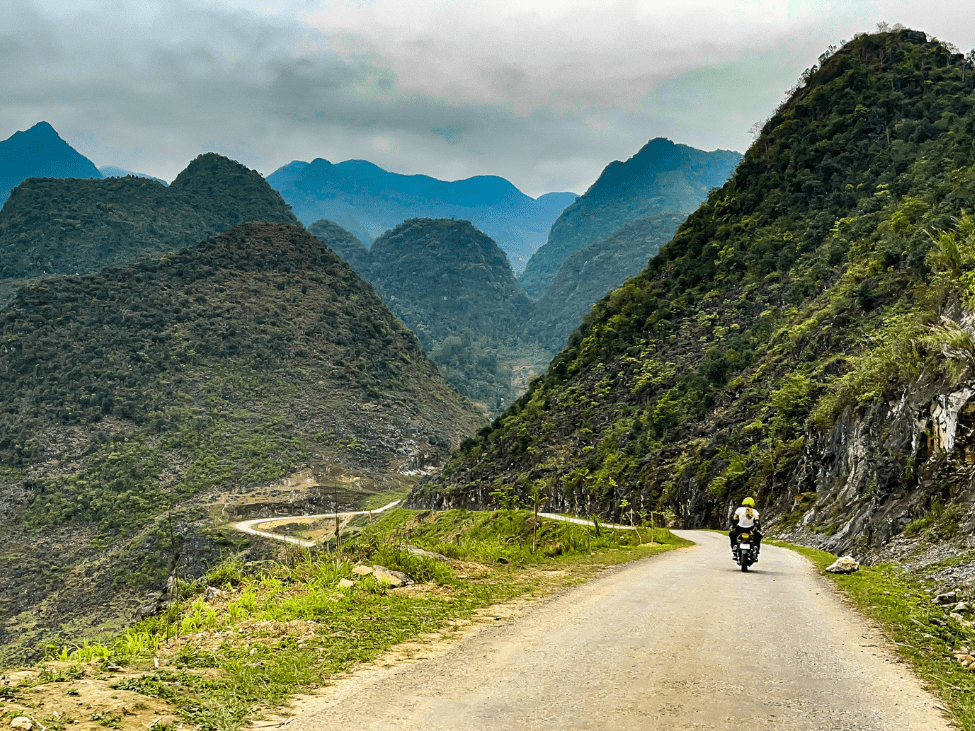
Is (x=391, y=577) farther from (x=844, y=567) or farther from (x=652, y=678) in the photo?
(x=844, y=567)

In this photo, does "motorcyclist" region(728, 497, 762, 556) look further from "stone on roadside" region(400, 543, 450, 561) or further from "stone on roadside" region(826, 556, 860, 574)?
"stone on roadside" region(400, 543, 450, 561)

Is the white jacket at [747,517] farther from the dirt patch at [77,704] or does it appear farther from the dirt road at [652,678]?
the dirt patch at [77,704]

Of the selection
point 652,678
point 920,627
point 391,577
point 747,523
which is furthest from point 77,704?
point 747,523

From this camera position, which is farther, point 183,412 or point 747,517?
point 183,412

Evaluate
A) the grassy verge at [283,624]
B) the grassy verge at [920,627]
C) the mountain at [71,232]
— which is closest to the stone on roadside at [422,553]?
the grassy verge at [283,624]

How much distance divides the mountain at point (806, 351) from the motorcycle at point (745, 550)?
129 inches

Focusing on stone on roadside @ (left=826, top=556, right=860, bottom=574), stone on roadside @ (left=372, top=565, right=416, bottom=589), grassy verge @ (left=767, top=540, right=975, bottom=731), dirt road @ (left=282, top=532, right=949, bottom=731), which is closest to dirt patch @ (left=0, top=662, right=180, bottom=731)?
dirt road @ (left=282, top=532, right=949, bottom=731)

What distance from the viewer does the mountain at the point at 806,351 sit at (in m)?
18.5

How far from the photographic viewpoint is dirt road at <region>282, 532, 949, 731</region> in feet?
17.4

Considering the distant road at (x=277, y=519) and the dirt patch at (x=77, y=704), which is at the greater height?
the dirt patch at (x=77, y=704)

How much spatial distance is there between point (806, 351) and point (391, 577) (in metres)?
32.9

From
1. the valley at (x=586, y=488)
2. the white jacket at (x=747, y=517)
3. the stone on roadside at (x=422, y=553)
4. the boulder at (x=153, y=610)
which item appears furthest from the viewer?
the white jacket at (x=747, y=517)

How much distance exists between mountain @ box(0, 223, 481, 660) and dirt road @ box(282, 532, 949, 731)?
6864 centimetres

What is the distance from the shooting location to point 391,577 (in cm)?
1166
